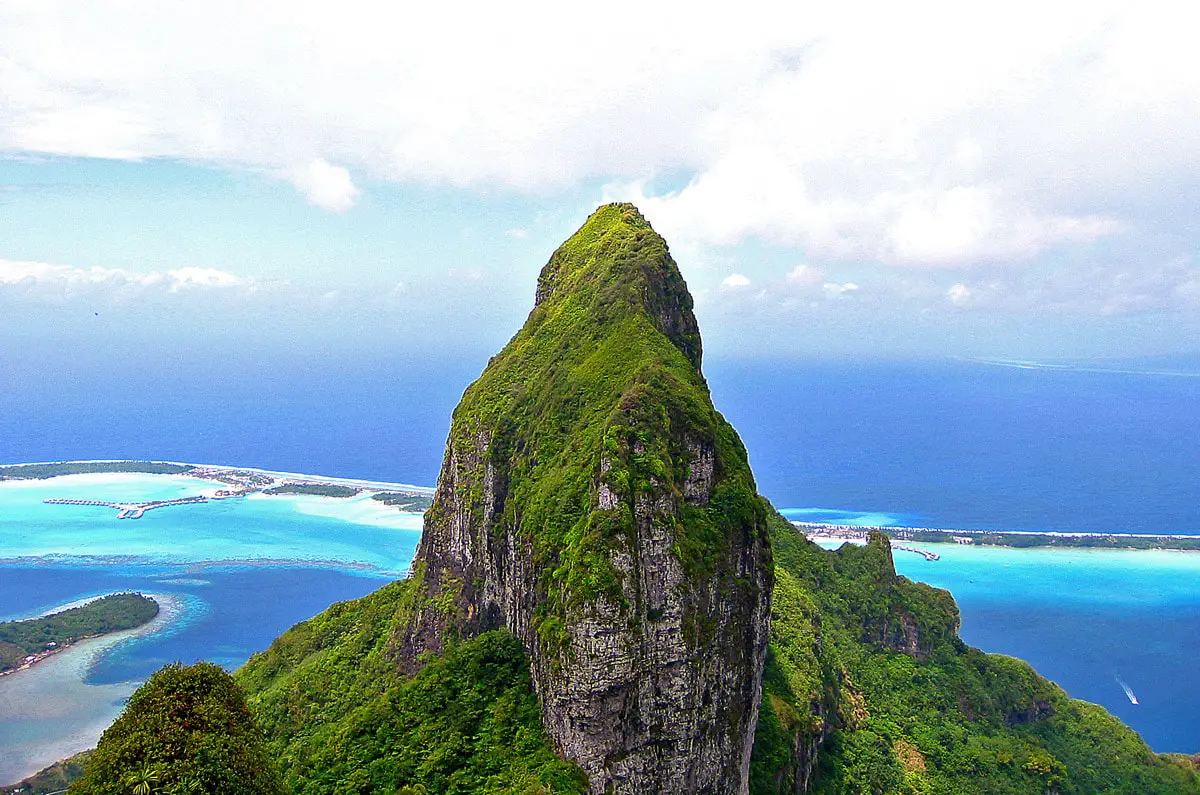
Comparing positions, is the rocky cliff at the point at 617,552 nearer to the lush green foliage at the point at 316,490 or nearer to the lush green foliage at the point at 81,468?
the lush green foliage at the point at 316,490

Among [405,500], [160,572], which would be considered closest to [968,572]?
[405,500]

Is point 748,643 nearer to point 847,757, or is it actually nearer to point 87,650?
point 847,757

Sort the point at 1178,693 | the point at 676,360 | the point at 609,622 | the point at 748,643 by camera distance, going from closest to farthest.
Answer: the point at 609,622 → the point at 748,643 → the point at 676,360 → the point at 1178,693

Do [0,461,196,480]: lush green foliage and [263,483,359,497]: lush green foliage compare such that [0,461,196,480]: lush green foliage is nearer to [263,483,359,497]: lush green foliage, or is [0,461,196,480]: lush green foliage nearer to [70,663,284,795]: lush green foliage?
[263,483,359,497]: lush green foliage

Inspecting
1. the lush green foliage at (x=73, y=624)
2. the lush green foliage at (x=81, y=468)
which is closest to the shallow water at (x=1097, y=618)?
the lush green foliage at (x=73, y=624)

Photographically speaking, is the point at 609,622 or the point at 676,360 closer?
the point at 609,622

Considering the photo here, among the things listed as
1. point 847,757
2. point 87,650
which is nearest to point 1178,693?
point 847,757

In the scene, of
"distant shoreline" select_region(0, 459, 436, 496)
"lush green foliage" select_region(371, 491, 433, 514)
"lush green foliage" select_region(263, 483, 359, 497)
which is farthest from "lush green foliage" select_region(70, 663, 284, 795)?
"lush green foliage" select_region(263, 483, 359, 497)

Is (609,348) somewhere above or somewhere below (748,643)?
above
